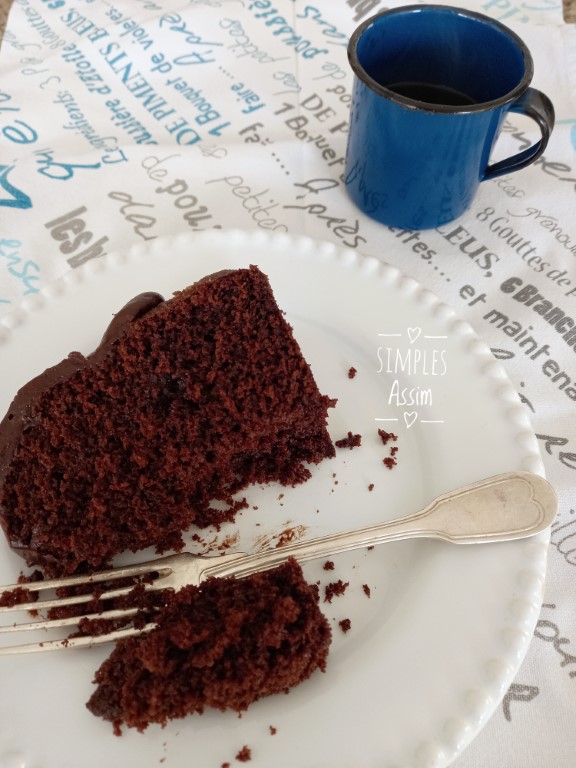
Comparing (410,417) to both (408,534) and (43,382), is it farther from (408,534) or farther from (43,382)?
(43,382)

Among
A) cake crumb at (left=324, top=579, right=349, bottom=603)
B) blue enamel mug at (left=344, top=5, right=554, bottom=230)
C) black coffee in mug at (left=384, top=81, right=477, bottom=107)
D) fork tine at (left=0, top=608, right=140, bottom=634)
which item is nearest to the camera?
fork tine at (left=0, top=608, right=140, bottom=634)

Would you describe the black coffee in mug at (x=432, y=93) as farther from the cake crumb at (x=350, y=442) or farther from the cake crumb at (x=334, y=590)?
the cake crumb at (x=334, y=590)

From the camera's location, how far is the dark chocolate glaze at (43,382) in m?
1.28

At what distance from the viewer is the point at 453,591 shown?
3.88 feet

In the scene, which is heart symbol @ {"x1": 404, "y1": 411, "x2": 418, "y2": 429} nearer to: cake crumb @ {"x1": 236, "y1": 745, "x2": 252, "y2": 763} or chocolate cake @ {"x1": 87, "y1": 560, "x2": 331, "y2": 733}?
chocolate cake @ {"x1": 87, "y1": 560, "x2": 331, "y2": 733}

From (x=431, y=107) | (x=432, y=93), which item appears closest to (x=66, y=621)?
(x=431, y=107)

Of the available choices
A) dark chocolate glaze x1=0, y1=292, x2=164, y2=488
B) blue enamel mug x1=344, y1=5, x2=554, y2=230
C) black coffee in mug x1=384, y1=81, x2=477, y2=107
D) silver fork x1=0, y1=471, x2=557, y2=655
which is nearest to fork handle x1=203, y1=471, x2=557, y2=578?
silver fork x1=0, y1=471, x2=557, y2=655

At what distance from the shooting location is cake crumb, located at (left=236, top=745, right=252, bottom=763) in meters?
1.01

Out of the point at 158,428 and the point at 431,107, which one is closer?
the point at 158,428

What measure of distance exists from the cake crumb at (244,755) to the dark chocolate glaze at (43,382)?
0.69 metres

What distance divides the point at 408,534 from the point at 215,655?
1.44 feet

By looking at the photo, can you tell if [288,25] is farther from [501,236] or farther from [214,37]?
[501,236]

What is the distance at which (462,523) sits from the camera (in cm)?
124

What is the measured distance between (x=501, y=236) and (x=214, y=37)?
1.44 metres
